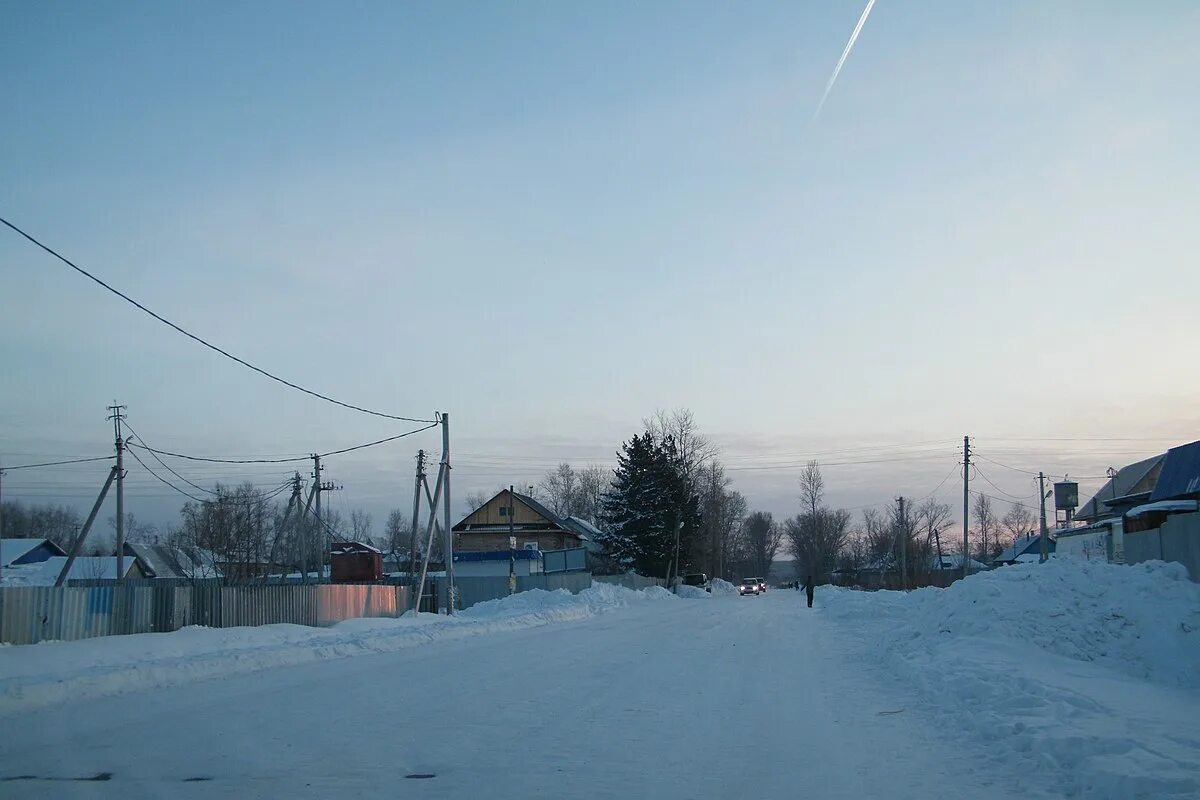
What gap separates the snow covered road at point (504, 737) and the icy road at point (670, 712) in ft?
0.16

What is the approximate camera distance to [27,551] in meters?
71.8

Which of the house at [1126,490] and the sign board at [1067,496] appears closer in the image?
the sign board at [1067,496]

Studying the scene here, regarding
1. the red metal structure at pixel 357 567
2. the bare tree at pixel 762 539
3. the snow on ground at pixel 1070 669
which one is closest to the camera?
the snow on ground at pixel 1070 669

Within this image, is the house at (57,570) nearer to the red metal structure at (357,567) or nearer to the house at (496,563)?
the red metal structure at (357,567)

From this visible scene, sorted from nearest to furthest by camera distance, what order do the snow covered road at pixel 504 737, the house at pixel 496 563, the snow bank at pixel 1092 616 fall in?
the snow covered road at pixel 504 737 → the snow bank at pixel 1092 616 → the house at pixel 496 563

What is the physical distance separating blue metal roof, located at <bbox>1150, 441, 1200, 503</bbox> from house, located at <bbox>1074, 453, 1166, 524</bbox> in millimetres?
16577

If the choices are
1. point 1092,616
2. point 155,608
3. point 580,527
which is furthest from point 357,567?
point 580,527

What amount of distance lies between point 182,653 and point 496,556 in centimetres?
5509

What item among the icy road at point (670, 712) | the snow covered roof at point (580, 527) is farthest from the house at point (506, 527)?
the icy road at point (670, 712)

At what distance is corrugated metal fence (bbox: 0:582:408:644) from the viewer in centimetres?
2291

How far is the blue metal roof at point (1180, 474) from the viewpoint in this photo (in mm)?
38094

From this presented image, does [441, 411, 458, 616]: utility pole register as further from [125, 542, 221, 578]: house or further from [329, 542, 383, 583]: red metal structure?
[125, 542, 221, 578]: house

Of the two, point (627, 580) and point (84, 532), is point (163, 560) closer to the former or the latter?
point (627, 580)

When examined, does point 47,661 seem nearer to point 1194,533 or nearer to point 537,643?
point 537,643
